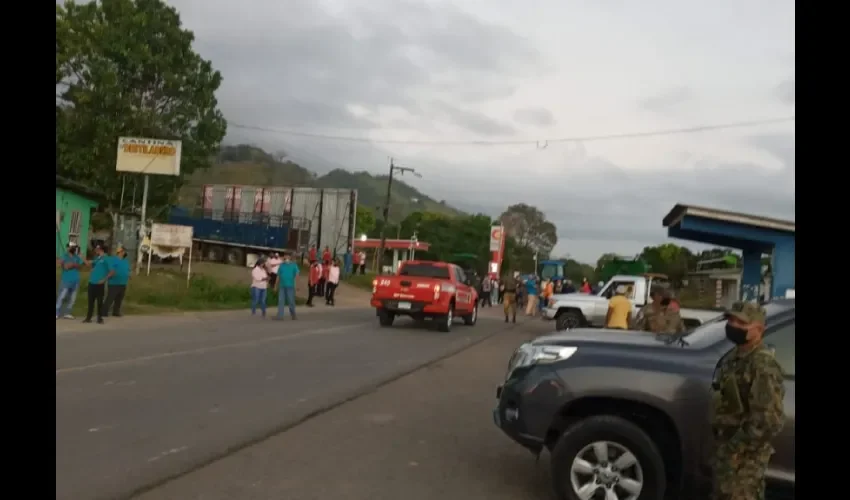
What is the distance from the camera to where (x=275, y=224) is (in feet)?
140

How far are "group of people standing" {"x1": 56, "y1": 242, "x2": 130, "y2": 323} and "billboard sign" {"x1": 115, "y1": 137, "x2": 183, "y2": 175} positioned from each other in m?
13.0

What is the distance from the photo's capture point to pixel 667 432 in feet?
18.0

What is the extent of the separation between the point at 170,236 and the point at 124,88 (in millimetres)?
7959

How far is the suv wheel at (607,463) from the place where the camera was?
17.4 ft

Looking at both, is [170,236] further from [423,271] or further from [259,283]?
[423,271]

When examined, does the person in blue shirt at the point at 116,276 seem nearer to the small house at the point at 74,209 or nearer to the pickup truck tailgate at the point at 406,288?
the pickup truck tailgate at the point at 406,288

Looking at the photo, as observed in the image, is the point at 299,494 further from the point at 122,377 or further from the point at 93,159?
the point at 93,159

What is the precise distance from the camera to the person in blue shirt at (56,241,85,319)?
16.9 metres

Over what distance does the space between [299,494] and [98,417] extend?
3162 millimetres

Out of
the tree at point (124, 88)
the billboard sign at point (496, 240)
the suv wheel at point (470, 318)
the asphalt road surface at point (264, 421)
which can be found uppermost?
the tree at point (124, 88)

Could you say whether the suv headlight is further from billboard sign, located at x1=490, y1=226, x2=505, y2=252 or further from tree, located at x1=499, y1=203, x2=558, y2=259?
tree, located at x1=499, y1=203, x2=558, y2=259

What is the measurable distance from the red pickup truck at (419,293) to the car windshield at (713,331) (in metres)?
14.4

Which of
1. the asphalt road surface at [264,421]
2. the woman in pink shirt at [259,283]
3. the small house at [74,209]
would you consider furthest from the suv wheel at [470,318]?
the small house at [74,209]
